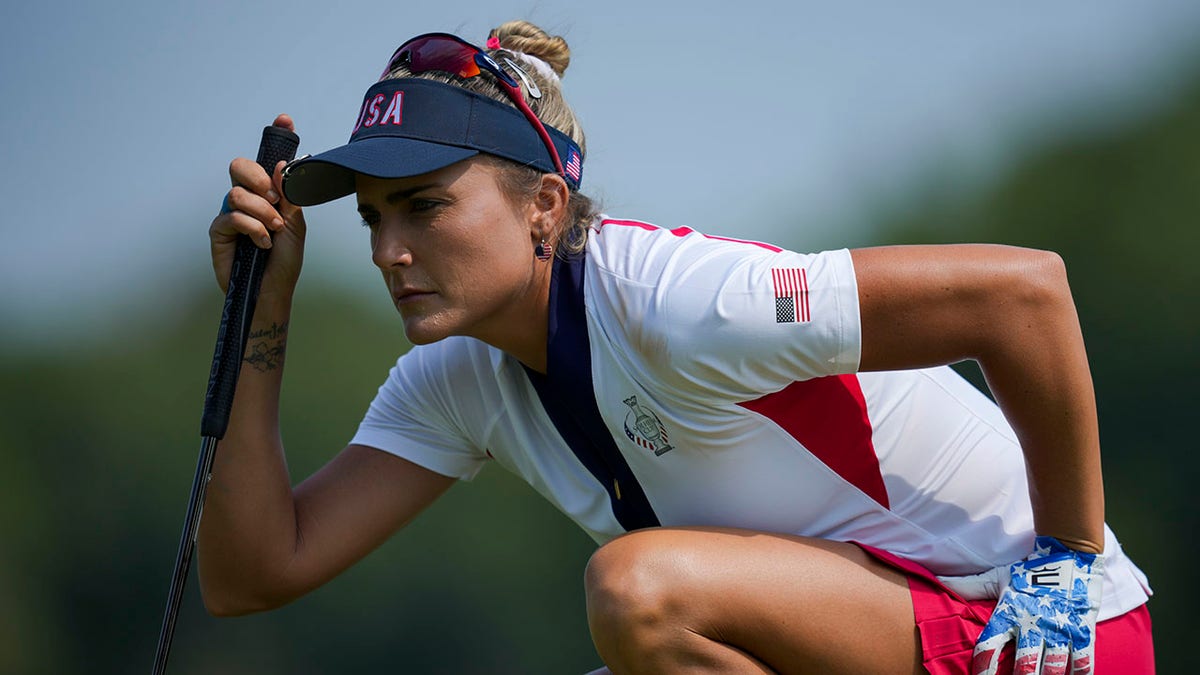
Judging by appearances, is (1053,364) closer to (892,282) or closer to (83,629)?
(892,282)

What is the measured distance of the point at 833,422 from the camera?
2152 millimetres

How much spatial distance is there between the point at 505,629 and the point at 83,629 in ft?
9.51

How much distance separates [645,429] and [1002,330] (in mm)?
619

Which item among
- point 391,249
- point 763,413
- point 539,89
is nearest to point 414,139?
point 391,249

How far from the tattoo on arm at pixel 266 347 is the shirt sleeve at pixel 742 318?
2.57 feet

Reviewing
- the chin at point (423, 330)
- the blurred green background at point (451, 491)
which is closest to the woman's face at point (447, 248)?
the chin at point (423, 330)

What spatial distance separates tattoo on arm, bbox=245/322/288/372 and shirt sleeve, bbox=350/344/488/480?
0.27 metres

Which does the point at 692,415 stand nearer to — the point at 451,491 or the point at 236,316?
the point at 236,316

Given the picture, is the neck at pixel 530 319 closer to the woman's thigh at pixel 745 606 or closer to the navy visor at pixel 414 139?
the navy visor at pixel 414 139

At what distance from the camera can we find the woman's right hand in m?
2.34

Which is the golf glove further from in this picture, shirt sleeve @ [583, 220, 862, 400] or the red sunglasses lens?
the red sunglasses lens

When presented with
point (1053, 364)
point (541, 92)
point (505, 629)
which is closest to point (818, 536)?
point (1053, 364)

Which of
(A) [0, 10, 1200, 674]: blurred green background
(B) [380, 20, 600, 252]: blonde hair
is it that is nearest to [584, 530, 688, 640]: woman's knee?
(B) [380, 20, 600, 252]: blonde hair

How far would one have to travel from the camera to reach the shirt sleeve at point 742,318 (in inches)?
76.5
